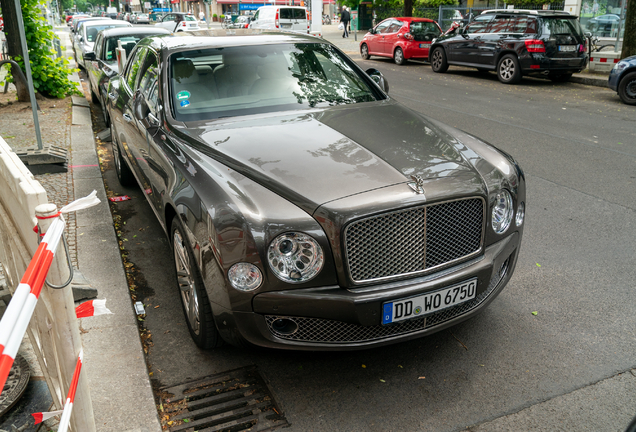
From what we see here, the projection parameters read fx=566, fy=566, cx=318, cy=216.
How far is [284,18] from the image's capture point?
101 ft

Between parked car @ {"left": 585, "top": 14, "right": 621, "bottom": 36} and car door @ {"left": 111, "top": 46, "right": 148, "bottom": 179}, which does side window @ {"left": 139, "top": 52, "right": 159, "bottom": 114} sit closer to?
car door @ {"left": 111, "top": 46, "right": 148, "bottom": 179}

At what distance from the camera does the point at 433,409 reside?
9.63 feet

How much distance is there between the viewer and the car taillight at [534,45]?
46.8 ft

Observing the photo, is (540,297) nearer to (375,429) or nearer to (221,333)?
(375,429)

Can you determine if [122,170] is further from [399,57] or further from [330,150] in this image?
[399,57]

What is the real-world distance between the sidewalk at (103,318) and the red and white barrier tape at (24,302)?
564 millimetres

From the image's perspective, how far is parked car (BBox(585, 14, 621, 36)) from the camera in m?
18.6

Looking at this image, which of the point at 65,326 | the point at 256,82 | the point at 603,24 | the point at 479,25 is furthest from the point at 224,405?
the point at 603,24

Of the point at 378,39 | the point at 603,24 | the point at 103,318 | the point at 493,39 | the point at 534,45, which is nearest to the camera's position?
the point at 103,318

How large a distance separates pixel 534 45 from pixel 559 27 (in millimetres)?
893

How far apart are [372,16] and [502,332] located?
143 ft

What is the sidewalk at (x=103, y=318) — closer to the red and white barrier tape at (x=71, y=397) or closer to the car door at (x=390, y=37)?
the red and white barrier tape at (x=71, y=397)

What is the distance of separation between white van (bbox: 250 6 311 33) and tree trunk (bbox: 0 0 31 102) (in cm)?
2054

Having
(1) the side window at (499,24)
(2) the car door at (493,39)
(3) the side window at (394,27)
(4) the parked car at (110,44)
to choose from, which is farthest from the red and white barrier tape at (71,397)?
(3) the side window at (394,27)
